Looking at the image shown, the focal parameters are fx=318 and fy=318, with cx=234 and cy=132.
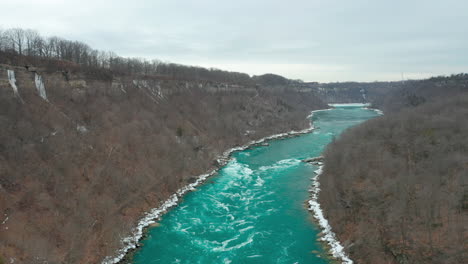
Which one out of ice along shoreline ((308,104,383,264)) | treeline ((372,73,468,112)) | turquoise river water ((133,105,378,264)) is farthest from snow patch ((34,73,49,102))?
treeline ((372,73,468,112))

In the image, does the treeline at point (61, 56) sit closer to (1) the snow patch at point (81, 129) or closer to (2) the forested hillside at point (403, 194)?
(1) the snow patch at point (81, 129)

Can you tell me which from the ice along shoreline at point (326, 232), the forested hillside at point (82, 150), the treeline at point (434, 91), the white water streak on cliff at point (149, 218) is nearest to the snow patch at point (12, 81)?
the forested hillside at point (82, 150)

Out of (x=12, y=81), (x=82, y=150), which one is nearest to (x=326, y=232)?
(x=82, y=150)

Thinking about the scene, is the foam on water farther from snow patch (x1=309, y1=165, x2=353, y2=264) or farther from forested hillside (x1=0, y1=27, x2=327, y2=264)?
forested hillside (x1=0, y1=27, x2=327, y2=264)

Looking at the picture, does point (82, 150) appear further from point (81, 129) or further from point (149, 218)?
point (149, 218)

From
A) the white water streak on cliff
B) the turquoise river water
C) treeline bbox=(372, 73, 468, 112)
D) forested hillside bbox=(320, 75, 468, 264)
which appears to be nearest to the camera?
forested hillside bbox=(320, 75, 468, 264)

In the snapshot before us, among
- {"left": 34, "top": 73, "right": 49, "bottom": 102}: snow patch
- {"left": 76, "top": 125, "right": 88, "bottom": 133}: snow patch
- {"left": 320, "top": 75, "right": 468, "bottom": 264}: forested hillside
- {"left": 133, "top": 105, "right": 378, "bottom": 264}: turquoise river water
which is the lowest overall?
{"left": 133, "top": 105, "right": 378, "bottom": 264}: turquoise river water

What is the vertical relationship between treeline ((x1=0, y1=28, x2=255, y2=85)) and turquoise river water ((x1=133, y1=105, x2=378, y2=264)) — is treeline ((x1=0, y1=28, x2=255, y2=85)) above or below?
above
